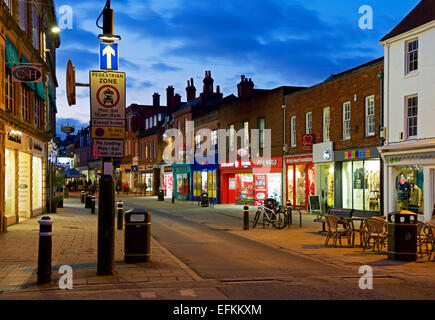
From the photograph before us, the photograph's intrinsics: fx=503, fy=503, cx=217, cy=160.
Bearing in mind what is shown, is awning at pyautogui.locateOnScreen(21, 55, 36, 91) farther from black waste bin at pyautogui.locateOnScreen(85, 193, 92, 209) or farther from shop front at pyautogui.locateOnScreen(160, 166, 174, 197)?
shop front at pyautogui.locateOnScreen(160, 166, 174, 197)

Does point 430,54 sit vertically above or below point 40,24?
below

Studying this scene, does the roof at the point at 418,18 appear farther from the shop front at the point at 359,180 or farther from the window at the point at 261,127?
the window at the point at 261,127

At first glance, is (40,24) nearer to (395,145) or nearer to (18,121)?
(18,121)

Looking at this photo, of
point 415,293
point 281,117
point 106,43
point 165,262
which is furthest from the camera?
point 281,117

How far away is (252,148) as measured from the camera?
110 feet

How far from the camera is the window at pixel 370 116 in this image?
2306 centimetres

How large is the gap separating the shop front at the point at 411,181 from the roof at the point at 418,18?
5.08m

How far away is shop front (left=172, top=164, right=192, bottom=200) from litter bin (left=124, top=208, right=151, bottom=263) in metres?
32.4

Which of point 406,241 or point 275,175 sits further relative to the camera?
point 275,175

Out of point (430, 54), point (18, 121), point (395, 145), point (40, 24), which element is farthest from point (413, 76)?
point (40, 24)

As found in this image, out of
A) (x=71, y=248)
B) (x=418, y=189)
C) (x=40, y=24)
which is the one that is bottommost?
(x=71, y=248)
